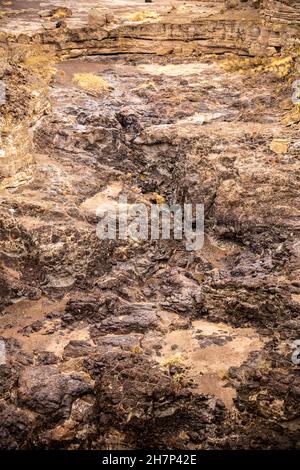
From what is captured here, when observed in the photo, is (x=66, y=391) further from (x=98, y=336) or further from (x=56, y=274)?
(x=56, y=274)

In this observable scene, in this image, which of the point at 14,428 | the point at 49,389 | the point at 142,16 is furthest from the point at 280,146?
the point at 142,16

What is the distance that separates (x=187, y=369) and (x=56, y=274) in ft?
15.9

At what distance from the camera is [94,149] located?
20.5 metres

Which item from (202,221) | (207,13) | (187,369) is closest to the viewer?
(187,369)

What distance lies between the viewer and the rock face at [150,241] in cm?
1384

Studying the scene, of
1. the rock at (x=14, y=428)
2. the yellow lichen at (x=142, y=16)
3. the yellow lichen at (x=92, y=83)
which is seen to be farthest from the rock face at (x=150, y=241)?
the yellow lichen at (x=142, y=16)

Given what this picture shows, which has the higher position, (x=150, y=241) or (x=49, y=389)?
(x=150, y=241)

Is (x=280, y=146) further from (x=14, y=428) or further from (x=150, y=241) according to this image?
(x=14, y=428)

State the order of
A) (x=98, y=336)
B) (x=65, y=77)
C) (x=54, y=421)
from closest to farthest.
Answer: (x=54, y=421) < (x=98, y=336) < (x=65, y=77)

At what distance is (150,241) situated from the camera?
18250 millimetres

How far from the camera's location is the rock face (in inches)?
545

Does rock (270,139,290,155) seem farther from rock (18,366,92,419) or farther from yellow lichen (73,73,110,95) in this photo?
rock (18,366,92,419)
